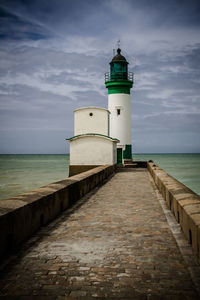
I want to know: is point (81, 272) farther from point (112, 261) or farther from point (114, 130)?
point (114, 130)

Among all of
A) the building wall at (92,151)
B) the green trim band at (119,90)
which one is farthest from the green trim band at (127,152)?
the building wall at (92,151)

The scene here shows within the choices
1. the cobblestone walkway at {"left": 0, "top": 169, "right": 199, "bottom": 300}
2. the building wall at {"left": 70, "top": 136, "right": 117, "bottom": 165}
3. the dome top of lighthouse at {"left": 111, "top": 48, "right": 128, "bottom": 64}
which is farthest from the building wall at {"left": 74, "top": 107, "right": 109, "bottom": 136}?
the cobblestone walkway at {"left": 0, "top": 169, "right": 199, "bottom": 300}

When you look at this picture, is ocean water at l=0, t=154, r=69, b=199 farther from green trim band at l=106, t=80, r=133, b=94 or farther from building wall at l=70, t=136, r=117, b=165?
green trim band at l=106, t=80, r=133, b=94

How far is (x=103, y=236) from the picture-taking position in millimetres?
4340

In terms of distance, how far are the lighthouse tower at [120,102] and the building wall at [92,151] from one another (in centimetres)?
572

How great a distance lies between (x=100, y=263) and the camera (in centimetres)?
331

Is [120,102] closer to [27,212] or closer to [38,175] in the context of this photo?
[38,175]

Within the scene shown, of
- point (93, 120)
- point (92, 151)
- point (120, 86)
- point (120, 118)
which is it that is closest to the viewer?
point (92, 151)

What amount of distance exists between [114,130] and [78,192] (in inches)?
744

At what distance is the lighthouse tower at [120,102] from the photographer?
26.1m

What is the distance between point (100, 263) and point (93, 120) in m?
19.5

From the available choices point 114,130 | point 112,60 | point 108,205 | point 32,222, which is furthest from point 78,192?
point 112,60

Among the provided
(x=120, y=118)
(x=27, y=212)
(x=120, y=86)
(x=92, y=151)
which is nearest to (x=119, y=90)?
(x=120, y=86)

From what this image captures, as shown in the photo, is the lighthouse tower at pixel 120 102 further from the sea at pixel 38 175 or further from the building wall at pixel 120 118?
the sea at pixel 38 175
